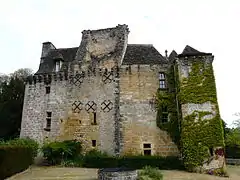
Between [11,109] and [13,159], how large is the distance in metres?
13.2

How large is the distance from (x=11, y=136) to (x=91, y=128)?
35.8 ft

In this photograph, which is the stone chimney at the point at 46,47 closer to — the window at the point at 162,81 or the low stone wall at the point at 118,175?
the window at the point at 162,81

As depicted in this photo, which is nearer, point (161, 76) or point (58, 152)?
point (58, 152)

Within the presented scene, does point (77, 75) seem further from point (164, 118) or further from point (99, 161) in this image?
point (164, 118)

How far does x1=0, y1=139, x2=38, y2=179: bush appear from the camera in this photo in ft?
42.0

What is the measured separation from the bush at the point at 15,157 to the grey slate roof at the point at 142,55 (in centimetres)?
937

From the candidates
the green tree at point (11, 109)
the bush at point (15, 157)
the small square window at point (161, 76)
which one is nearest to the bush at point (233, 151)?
the small square window at point (161, 76)

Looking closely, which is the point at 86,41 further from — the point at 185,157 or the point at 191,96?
the point at 185,157

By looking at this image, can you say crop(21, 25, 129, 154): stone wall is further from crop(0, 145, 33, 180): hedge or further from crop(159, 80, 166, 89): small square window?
crop(0, 145, 33, 180): hedge

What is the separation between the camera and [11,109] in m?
25.9

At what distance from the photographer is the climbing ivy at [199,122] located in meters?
15.2

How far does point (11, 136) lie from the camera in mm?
25219

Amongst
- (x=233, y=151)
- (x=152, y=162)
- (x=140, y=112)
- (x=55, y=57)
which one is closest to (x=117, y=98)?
(x=140, y=112)

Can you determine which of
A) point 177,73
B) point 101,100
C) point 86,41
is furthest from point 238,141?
point 86,41
